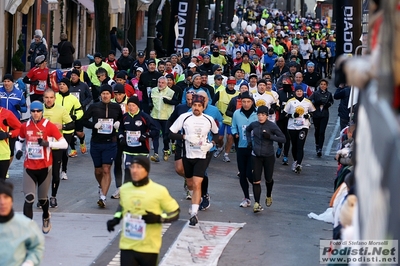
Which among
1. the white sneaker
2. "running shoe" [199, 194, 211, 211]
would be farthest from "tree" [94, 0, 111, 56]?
"running shoe" [199, 194, 211, 211]

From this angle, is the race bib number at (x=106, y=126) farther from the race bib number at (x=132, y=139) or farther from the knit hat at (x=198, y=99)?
the knit hat at (x=198, y=99)

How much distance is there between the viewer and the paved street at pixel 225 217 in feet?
35.9

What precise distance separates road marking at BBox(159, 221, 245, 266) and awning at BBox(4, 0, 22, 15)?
20.6 meters

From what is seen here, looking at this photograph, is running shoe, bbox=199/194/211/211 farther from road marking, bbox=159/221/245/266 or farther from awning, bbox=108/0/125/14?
awning, bbox=108/0/125/14

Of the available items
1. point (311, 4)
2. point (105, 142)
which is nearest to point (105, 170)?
point (105, 142)

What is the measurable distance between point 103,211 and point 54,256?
2805 mm

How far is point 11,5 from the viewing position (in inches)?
1257

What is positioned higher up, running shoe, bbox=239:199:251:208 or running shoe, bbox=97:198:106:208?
running shoe, bbox=97:198:106:208

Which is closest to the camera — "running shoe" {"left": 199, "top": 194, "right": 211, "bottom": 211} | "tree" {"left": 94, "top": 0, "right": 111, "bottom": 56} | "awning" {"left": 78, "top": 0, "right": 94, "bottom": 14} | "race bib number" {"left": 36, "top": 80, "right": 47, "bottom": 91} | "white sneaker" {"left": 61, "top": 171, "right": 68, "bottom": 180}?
"running shoe" {"left": 199, "top": 194, "right": 211, "bottom": 211}

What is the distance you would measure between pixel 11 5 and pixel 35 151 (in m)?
21.3

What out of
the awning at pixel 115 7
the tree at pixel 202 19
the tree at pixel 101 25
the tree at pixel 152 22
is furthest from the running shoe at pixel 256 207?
the tree at pixel 202 19

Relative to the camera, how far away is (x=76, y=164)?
17641 millimetres

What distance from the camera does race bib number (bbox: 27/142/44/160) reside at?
37.7 ft

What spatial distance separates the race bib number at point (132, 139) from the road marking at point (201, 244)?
4.82ft
